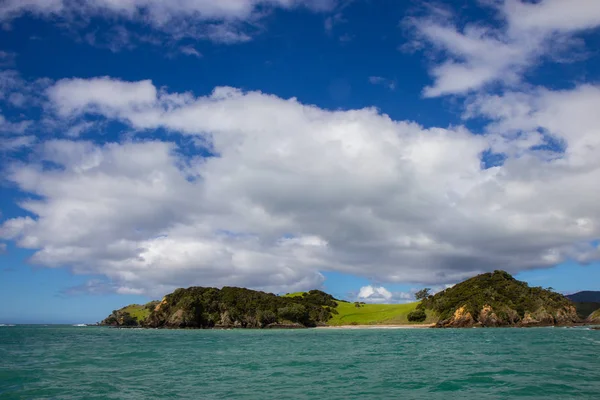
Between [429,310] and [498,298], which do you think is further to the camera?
[429,310]

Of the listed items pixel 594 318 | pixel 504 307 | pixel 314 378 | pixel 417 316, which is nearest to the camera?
pixel 314 378

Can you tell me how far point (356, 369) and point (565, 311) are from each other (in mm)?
156028

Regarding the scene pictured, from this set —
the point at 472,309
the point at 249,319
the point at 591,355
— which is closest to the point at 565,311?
the point at 472,309

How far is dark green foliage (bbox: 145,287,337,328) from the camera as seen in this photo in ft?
584

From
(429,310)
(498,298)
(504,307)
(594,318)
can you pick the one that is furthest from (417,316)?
(594,318)

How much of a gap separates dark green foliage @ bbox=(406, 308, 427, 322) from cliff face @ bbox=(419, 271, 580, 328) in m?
5.25

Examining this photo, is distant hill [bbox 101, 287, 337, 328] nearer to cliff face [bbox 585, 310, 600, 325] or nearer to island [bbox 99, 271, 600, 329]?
island [bbox 99, 271, 600, 329]

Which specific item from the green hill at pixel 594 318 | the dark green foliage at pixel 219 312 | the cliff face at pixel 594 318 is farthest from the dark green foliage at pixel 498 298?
the dark green foliage at pixel 219 312

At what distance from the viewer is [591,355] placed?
134 feet

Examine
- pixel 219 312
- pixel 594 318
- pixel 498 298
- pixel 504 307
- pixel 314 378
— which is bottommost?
pixel 594 318

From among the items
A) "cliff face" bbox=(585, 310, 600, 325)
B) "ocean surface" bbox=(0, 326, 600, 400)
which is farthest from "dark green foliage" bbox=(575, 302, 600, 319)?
"ocean surface" bbox=(0, 326, 600, 400)

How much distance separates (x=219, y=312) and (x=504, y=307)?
115116 mm

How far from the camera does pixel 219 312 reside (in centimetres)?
18538

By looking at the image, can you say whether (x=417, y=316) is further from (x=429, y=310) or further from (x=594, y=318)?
(x=594, y=318)
